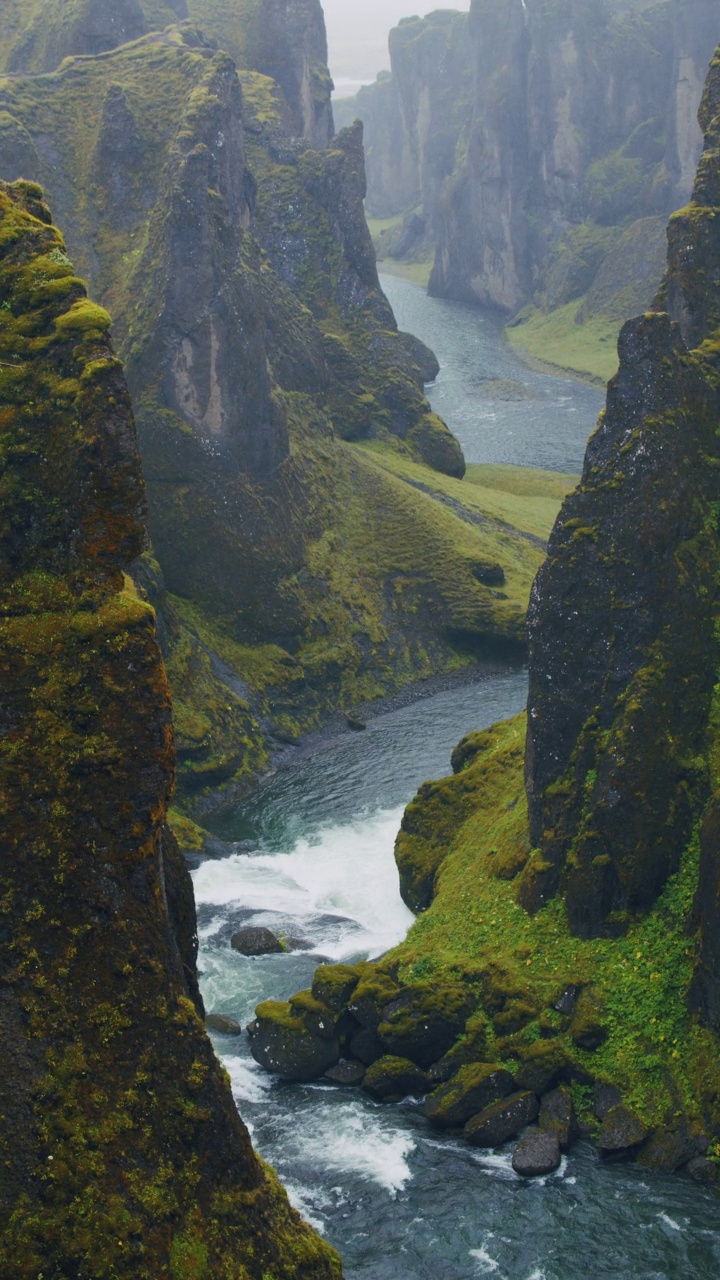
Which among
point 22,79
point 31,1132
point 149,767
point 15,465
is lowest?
point 31,1132

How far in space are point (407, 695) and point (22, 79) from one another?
219 ft

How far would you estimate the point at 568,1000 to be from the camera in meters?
49.8

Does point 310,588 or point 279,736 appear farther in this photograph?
point 310,588

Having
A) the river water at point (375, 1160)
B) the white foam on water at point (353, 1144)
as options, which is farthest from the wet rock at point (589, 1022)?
the white foam on water at point (353, 1144)

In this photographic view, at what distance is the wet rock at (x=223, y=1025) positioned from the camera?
55.6 m

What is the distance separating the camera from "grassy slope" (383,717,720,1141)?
4622cm

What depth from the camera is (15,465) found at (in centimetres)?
3569

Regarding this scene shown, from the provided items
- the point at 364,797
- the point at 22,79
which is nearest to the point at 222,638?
the point at 364,797

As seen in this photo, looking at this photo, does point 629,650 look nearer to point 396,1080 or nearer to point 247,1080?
Answer: point 396,1080

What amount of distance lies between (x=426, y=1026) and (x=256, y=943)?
15.0 meters

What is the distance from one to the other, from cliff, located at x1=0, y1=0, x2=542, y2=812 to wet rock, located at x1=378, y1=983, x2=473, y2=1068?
1395 inches

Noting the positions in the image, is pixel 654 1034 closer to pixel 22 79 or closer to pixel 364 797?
pixel 364 797

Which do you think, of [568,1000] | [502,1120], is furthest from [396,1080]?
[568,1000]

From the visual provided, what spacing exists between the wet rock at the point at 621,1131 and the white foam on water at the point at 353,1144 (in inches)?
227
